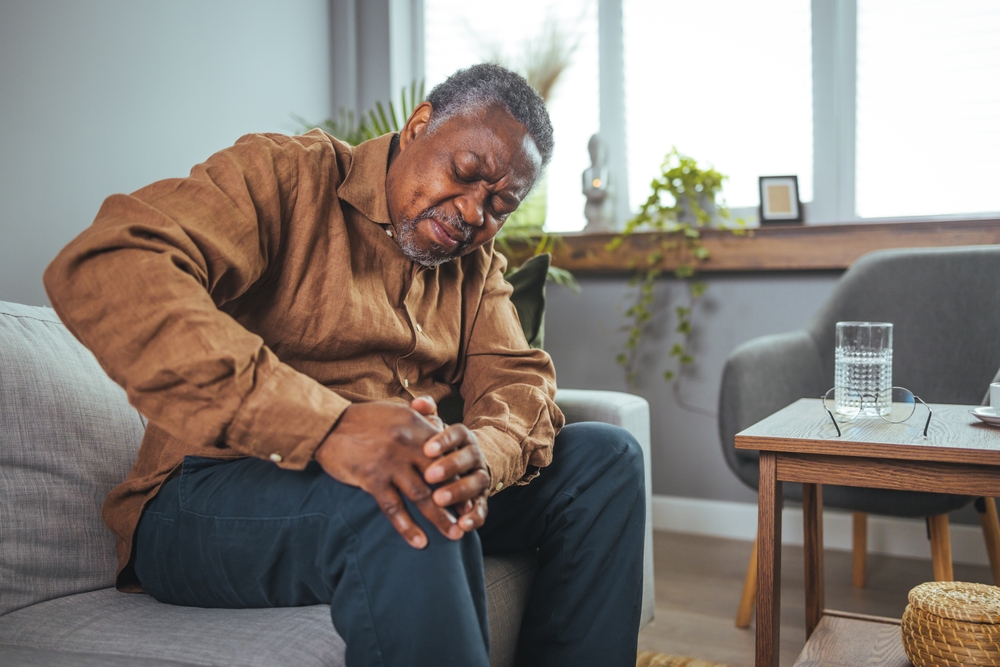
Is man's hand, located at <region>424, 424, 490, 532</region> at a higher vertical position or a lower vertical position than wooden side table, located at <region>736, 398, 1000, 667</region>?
higher

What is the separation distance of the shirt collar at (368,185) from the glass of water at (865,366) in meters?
0.85

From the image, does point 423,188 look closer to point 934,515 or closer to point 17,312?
point 17,312

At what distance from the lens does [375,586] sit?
891 millimetres

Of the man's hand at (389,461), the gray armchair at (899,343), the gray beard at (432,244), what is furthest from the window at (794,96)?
the man's hand at (389,461)

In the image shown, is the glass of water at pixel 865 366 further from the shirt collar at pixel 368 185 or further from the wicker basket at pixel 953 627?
the shirt collar at pixel 368 185

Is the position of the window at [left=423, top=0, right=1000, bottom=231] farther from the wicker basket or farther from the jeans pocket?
the jeans pocket

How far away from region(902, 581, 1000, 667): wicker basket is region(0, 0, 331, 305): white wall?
176cm

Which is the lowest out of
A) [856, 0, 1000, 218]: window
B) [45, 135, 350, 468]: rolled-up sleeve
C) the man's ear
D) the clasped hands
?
the clasped hands

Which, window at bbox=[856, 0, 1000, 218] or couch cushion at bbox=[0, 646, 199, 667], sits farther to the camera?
window at bbox=[856, 0, 1000, 218]

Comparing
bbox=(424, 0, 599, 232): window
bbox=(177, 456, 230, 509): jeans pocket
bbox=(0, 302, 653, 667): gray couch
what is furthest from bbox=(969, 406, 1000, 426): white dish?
bbox=(424, 0, 599, 232): window

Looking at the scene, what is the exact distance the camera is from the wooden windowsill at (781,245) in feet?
7.45

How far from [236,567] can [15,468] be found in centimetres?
38

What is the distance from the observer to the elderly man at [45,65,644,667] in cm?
90

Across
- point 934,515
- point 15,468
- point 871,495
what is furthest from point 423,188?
point 934,515
